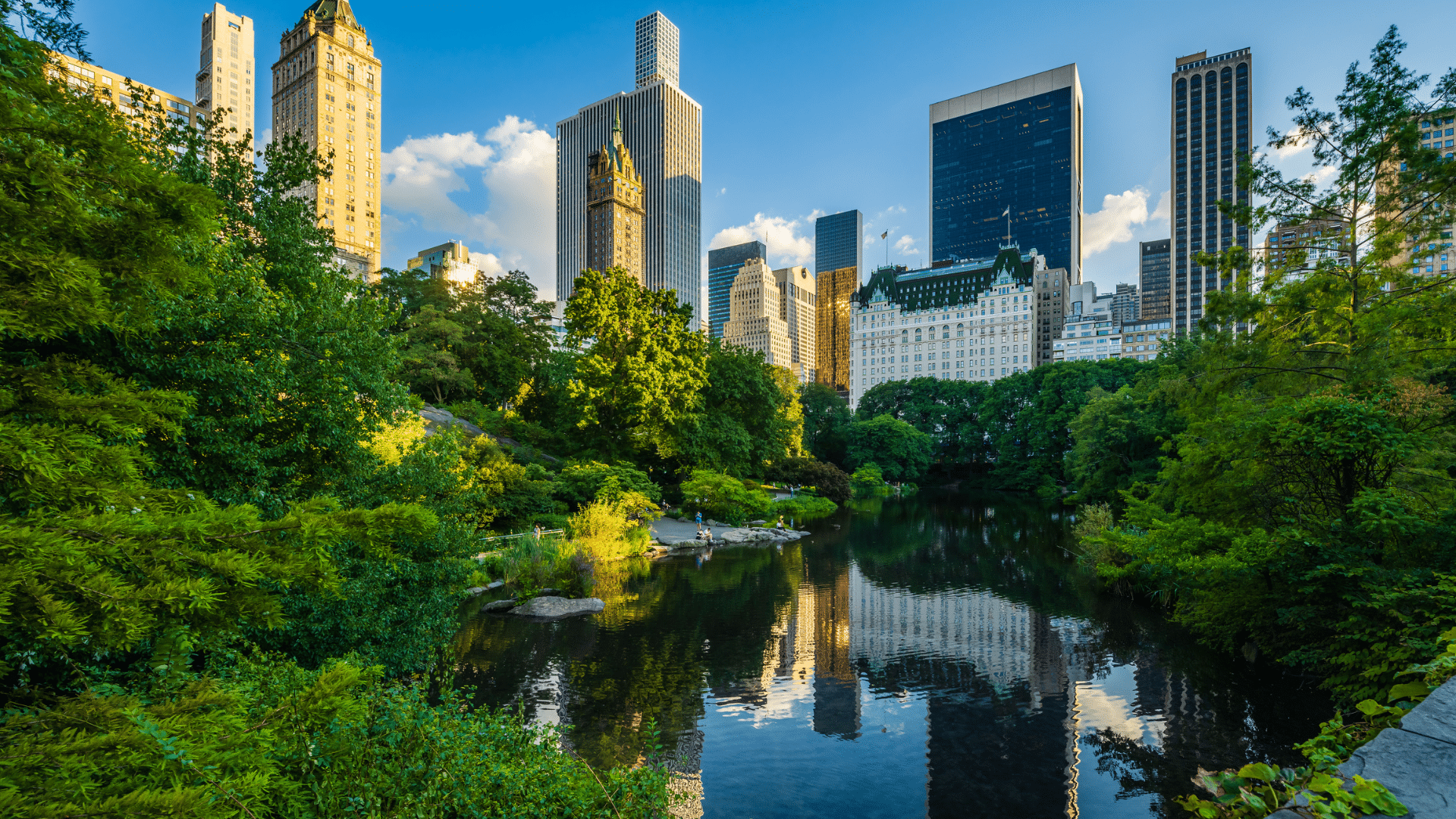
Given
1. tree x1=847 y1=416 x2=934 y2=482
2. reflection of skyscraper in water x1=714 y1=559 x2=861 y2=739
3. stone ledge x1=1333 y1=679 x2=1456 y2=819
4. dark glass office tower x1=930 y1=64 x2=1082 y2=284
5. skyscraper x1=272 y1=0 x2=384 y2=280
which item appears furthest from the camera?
dark glass office tower x1=930 y1=64 x2=1082 y2=284

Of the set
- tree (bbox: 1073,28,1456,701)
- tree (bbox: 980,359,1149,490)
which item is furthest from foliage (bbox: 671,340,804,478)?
tree (bbox: 980,359,1149,490)

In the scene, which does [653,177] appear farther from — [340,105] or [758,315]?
[340,105]

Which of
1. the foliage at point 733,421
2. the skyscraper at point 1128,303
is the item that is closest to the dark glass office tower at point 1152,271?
the skyscraper at point 1128,303

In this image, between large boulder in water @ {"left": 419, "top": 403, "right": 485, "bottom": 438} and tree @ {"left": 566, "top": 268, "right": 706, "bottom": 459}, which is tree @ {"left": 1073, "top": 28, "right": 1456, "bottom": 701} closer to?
tree @ {"left": 566, "top": 268, "right": 706, "bottom": 459}

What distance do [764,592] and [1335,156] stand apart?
1711cm

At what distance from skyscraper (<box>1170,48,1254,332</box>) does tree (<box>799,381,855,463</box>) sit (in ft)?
279

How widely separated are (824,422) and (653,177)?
317 feet

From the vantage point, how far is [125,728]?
269 cm

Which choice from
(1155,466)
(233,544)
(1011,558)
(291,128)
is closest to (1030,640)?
(1011,558)

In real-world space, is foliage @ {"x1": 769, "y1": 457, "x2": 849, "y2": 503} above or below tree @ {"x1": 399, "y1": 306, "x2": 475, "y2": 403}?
below

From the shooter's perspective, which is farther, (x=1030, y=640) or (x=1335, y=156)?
(x=1030, y=640)

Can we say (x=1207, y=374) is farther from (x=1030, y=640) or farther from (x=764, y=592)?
(x=764, y=592)

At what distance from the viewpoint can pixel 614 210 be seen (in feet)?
416

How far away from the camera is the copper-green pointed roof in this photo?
91.3 m
